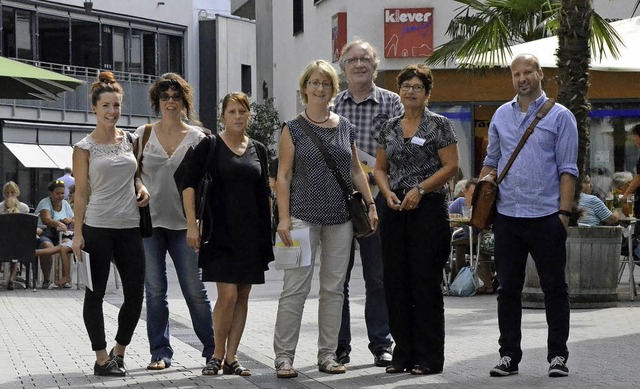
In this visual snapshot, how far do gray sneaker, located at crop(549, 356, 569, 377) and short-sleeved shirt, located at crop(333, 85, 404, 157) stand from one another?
193 centimetres

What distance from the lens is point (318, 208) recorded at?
30.0 feet

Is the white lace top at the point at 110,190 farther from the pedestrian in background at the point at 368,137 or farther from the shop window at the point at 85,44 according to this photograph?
the shop window at the point at 85,44

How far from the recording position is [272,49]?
40688 millimetres

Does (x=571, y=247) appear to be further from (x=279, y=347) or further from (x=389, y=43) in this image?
(x=389, y=43)

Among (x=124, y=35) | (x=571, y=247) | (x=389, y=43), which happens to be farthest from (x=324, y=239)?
(x=124, y=35)

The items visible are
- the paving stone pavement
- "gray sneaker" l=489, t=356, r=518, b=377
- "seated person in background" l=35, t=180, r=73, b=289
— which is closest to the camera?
the paving stone pavement

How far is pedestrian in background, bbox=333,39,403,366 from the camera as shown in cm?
972

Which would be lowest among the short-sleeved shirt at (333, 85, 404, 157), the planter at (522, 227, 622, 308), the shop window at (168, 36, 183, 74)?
the planter at (522, 227, 622, 308)

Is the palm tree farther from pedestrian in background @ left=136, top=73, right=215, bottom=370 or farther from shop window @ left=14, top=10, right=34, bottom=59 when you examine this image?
→ shop window @ left=14, top=10, right=34, bottom=59

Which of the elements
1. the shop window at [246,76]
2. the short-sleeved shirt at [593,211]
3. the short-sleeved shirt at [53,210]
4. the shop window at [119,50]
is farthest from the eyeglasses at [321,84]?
the shop window at [246,76]

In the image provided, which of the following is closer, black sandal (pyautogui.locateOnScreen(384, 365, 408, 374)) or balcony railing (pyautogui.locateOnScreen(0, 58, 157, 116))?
black sandal (pyautogui.locateOnScreen(384, 365, 408, 374))

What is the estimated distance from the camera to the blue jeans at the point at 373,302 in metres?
9.72

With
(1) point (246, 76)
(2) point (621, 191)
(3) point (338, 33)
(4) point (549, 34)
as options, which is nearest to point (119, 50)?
(1) point (246, 76)

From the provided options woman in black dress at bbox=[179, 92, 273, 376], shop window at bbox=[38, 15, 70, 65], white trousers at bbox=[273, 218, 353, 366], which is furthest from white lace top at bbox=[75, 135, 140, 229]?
shop window at bbox=[38, 15, 70, 65]
